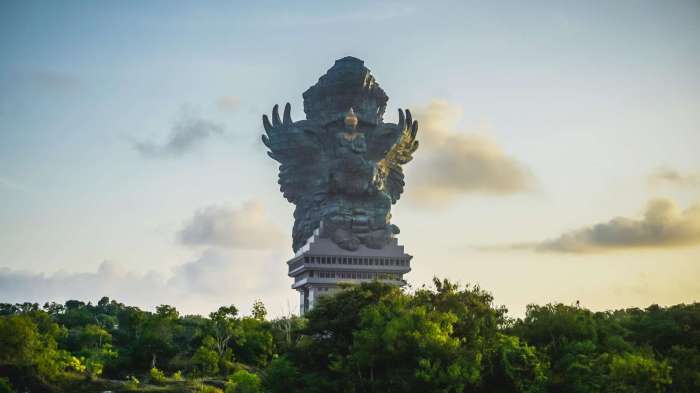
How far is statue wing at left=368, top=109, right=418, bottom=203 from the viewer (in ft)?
530

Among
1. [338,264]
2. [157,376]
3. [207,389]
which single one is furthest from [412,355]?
[338,264]

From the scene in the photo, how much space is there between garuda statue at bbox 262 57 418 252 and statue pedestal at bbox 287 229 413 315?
146 cm

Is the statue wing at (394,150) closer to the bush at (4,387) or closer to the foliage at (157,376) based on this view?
the foliage at (157,376)

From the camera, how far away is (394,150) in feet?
536

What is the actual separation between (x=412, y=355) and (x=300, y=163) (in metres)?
104

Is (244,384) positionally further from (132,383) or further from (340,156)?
(340,156)

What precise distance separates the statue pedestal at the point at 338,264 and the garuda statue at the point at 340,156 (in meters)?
1.46

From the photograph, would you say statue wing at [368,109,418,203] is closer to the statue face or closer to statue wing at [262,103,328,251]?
the statue face

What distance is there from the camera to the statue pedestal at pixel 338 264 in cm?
15675

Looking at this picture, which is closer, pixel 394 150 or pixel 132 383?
pixel 132 383

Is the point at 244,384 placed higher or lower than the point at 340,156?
lower

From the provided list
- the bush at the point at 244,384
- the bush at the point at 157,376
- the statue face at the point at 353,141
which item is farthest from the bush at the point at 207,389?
the statue face at the point at 353,141

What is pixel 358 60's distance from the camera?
529ft

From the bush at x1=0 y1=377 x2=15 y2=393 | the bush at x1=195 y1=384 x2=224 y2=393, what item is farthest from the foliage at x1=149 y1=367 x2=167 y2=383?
Result: the bush at x1=0 y1=377 x2=15 y2=393
